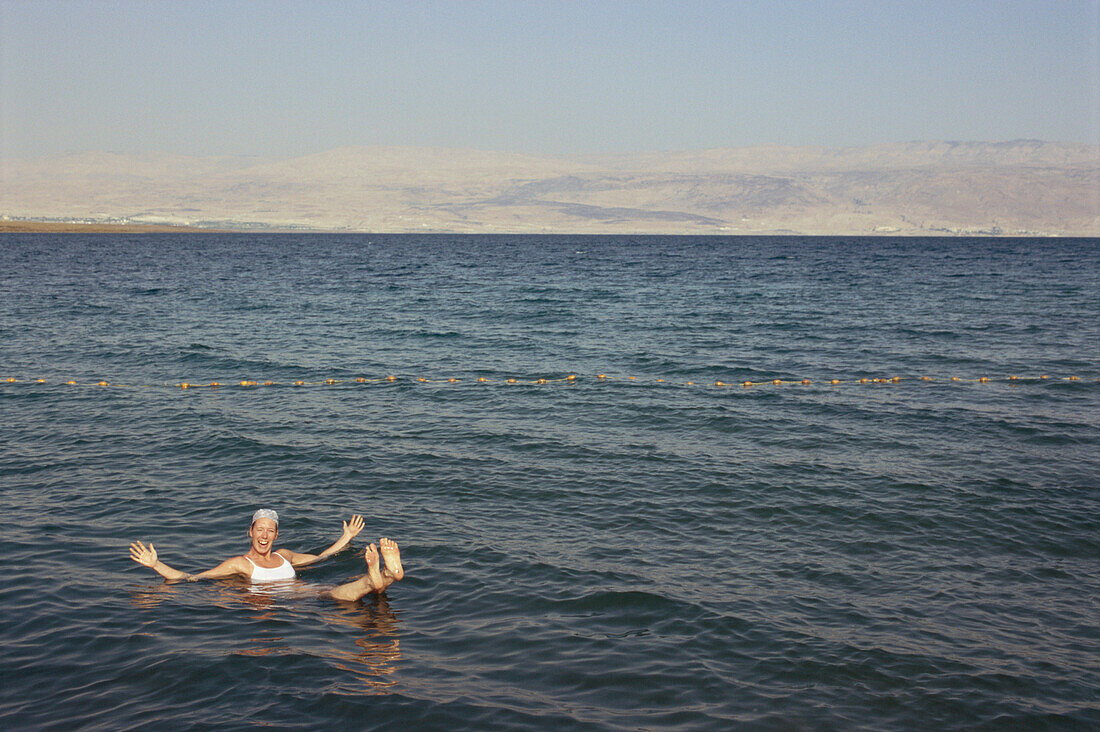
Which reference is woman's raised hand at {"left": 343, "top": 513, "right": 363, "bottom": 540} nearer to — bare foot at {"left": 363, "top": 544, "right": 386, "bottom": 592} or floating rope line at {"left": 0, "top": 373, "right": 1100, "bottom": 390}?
bare foot at {"left": 363, "top": 544, "right": 386, "bottom": 592}

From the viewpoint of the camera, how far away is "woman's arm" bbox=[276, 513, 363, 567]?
10344mm

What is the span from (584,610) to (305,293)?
4498cm

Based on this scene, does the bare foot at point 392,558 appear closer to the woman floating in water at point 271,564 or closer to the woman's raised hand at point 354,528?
the woman floating in water at point 271,564

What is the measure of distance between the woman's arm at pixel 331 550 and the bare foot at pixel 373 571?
903 millimetres

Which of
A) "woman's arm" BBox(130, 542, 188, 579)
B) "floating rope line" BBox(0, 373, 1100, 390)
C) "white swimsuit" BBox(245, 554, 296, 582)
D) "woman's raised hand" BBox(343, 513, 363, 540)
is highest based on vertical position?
"floating rope line" BBox(0, 373, 1100, 390)

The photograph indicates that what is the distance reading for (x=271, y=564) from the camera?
1025 cm

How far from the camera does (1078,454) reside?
1598cm

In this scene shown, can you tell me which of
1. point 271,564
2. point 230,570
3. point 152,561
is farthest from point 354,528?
point 152,561

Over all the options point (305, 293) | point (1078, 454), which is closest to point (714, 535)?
point (1078, 454)

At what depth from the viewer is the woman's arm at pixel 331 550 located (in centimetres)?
1034

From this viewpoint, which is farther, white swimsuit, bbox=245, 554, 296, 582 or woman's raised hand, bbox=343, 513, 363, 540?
woman's raised hand, bbox=343, 513, 363, 540

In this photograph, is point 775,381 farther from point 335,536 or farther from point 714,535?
point 335,536

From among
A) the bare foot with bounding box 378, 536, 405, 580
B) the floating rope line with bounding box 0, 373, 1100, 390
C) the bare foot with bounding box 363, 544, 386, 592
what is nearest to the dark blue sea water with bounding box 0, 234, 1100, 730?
the floating rope line with bounding box 0, 373, 1100, 390

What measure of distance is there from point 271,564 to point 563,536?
3.86m
